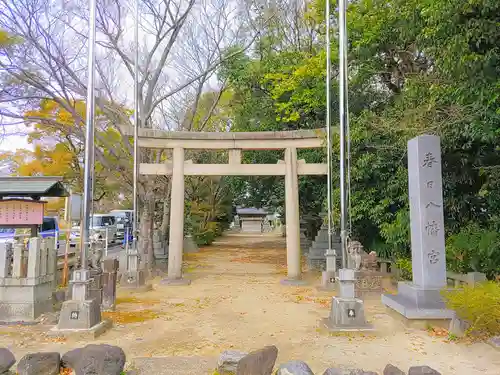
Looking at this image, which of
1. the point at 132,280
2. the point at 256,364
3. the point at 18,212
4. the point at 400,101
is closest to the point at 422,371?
the point at 256,364

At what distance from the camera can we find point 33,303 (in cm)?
794

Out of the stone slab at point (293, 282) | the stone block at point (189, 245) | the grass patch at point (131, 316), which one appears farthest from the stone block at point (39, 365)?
the stone block at point (189, 245)

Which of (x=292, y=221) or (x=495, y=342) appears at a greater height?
(x=292, y=221)

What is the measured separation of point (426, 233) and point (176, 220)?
7545 millimetres

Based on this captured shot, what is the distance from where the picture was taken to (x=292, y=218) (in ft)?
41.8

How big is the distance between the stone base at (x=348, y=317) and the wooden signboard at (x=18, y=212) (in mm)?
7870

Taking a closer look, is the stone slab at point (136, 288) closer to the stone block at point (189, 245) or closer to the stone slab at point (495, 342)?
the stone slab at point (495, 342)

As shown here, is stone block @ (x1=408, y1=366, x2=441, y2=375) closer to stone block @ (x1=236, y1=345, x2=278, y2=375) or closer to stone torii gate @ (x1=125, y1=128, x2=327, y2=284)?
stone block @ (x1=236, y1=345, x2=278, y2=375)

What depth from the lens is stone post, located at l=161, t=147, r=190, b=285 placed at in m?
12.6

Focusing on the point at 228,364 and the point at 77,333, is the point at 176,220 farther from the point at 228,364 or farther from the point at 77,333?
the point at 228,364

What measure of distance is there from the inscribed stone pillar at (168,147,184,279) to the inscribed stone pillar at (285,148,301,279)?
3297mm

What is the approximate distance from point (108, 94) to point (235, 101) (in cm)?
641

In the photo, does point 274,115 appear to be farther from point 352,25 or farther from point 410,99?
point 410,99

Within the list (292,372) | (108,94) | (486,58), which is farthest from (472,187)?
(108,94)
